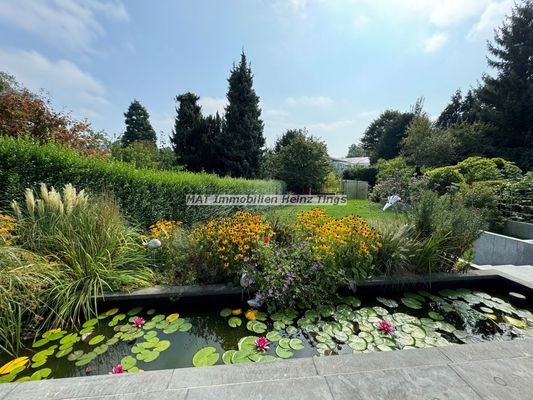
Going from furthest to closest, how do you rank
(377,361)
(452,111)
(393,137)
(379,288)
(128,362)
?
(393,137), (452,111), (379,288), (128,362), (377,361)

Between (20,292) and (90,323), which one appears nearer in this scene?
(20,292)

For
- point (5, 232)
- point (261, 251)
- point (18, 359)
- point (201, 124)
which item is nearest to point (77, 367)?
point (18, 359)

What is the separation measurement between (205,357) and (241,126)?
44.7ft

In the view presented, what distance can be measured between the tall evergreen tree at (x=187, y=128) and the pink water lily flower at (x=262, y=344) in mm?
13723

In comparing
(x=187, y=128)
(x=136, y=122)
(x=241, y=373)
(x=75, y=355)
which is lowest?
(x=75, y=355)

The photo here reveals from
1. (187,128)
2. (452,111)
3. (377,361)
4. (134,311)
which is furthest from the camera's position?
(452,111)

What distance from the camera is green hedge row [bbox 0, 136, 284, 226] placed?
10.0 ft

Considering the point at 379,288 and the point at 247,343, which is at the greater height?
the point at 379,288

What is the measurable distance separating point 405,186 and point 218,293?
9.93 m

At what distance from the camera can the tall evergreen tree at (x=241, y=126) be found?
14409 mm

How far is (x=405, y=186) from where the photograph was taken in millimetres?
10438

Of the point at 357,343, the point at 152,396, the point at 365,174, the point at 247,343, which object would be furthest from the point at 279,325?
the point at 365,174

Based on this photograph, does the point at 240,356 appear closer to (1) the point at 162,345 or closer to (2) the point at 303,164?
(1) the point at 162,345

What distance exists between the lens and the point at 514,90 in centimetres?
1521
